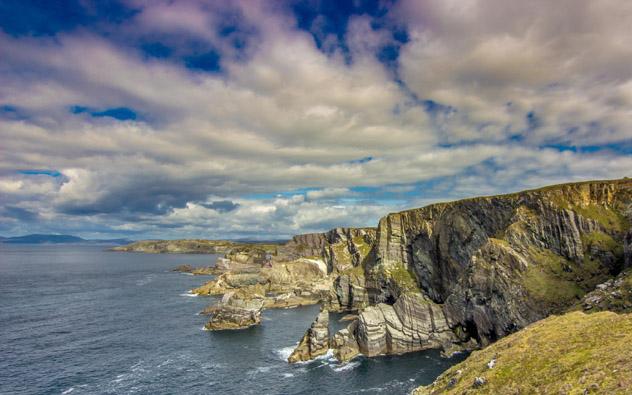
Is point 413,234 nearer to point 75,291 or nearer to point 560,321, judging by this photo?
point 560,321

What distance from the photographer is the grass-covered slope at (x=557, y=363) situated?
2967cm

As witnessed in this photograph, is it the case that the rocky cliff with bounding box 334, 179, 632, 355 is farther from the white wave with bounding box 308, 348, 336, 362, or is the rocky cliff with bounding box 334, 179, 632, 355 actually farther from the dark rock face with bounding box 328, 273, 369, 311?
the dark rock face with bounding box 328, 273, 369, 311

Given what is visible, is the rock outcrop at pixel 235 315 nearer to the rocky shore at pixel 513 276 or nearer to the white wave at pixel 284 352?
the rocky shore at pixel 513 276

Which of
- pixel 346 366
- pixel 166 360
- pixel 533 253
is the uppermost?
pixel 533 253

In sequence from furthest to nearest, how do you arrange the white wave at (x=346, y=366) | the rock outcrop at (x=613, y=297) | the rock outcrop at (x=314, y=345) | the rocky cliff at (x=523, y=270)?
the rock outcrop at (x=314, y=345)
the rocky cliff at (x=523, y=270)
the white wave at (x=346, y=366)
the rock outcrop at (x=613, y=297)

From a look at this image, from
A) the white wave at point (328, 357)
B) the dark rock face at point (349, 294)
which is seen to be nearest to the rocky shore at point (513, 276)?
the white wave at point (328, 357)

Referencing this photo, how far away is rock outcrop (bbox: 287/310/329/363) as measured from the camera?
3520 inches

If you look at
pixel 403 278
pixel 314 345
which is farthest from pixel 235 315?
pixel 403 278

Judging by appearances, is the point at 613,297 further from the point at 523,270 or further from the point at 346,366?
the point at 346,366

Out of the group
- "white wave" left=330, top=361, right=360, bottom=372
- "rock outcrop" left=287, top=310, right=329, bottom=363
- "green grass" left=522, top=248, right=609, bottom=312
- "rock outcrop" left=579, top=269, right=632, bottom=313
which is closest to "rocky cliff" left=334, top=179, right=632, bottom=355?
"green grass" left=522, top=248, right=609, bottom=312

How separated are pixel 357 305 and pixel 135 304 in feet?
307

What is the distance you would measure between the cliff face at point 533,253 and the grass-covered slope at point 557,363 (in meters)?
41.1

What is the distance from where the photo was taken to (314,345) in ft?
300

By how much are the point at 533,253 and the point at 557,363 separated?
224 feet
